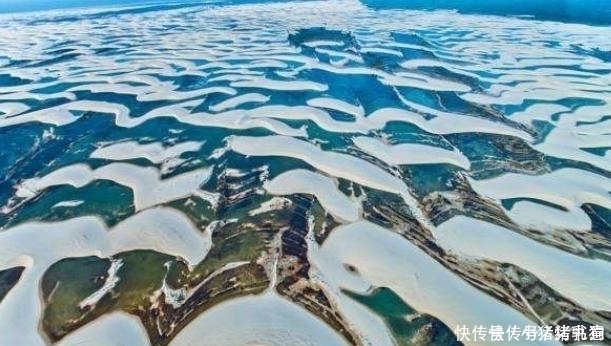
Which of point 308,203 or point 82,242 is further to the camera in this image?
point 308,203

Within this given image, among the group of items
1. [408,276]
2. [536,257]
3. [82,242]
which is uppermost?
[536,257]

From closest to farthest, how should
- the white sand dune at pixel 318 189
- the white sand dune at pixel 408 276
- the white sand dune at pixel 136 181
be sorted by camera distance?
the white sand dune at pixel 408 276 < the white sand dune at pixel 318 189 < the white sand dune at pixel 136 181

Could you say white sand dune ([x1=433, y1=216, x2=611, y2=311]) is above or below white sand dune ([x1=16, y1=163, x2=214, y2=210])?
above

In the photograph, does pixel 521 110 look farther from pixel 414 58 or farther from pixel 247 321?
pixel 247 321

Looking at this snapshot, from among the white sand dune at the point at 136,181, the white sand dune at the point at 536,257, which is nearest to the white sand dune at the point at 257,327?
the white sand dune at the point at 536,257

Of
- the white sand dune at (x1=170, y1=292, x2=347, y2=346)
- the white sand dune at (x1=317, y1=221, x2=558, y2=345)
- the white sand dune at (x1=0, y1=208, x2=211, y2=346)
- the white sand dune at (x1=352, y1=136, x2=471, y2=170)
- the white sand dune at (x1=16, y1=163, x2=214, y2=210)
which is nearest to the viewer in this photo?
the white sand dune at (x1=170, y1=292, x2=347, y2=346)

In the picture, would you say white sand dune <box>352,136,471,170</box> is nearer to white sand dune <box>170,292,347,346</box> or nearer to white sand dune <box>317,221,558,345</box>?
white sand dune <box>317,221,558,345</box>

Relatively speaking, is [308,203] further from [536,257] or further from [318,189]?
[536,257]

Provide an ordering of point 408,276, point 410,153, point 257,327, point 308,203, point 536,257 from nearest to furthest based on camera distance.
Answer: point 257,327
point 408,276
point 536,257
point 308,203
point 410,153

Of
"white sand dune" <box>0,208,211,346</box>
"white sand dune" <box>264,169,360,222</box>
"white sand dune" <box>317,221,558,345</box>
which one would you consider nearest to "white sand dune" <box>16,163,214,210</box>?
"white sand dune" <box>0,208,211,346</box>

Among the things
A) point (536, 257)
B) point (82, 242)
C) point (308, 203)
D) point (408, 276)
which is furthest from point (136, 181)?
point (536, 257)

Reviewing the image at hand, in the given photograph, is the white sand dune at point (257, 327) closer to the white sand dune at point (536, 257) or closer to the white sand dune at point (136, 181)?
the white sand dune at point (536, 257)
